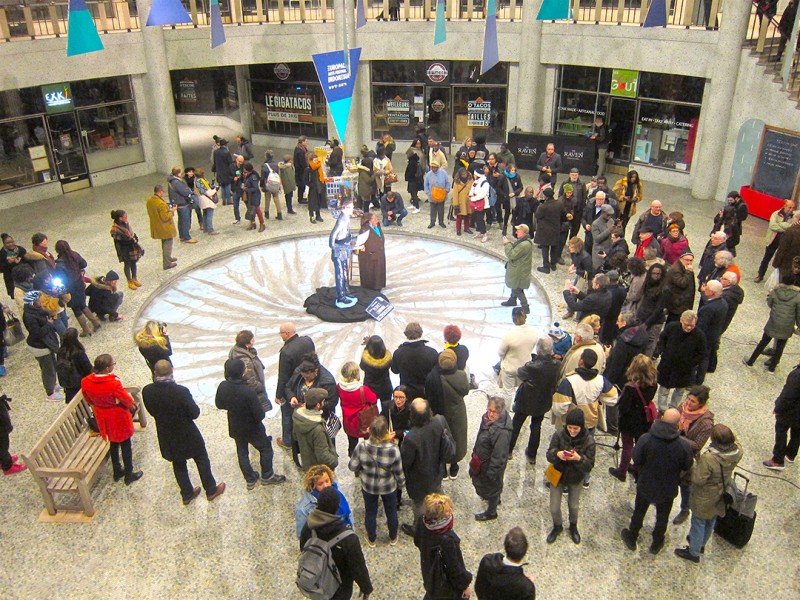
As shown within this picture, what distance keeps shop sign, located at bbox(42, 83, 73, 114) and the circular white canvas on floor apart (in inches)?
258

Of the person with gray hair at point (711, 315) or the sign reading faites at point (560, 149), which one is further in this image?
the sign reading faites at point (560, 149)

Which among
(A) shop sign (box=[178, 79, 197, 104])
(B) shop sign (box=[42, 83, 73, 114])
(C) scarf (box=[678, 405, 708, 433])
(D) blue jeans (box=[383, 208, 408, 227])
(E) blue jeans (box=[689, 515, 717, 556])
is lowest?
(E) blue jeans (box=[689, 515, 717, 556])

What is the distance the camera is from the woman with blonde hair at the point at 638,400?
611 centimetres

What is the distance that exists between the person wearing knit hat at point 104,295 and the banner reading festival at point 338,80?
3.82m

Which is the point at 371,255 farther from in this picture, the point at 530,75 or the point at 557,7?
the point at 530,75

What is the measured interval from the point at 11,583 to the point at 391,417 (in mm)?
3446

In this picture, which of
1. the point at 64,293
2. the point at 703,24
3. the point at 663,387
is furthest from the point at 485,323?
the point at 703,24

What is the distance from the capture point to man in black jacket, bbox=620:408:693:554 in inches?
211

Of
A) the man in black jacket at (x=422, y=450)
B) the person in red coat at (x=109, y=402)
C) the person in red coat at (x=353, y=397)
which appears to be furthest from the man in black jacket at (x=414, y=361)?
the person in red coat at (x=109, y=402)

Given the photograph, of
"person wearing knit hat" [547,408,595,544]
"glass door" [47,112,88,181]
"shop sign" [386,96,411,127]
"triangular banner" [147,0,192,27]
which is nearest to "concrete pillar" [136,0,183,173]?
"glass door" [47,112,88,181]

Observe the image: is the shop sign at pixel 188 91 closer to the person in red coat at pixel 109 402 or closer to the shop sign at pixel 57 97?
the shop sign at pixel 57 97

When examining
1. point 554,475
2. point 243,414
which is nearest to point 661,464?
point 554,475

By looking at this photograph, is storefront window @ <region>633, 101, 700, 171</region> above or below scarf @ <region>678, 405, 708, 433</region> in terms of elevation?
above

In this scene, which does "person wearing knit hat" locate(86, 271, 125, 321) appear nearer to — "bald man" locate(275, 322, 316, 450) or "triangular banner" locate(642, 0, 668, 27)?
"bald man" locate(275, 322, 316, 450)
